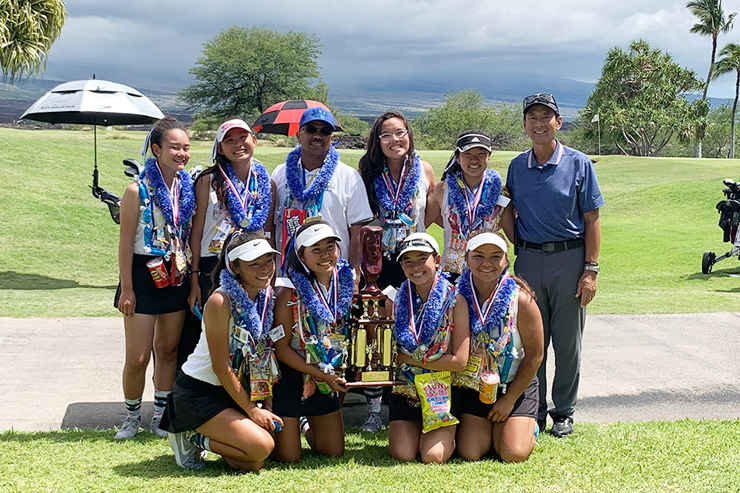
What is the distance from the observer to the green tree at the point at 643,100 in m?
63.4

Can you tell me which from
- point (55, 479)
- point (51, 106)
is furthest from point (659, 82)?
point (55, 479)

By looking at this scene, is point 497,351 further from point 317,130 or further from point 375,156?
point 317,130

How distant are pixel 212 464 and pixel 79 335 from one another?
365 centimetres

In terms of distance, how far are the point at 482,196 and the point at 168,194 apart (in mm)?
2153

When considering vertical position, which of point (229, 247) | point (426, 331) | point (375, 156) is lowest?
point (426, 331)

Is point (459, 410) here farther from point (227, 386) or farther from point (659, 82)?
point (659, 82)

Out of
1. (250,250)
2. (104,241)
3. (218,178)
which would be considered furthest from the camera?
(104,241)

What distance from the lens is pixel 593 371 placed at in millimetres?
6816

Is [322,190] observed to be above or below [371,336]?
above

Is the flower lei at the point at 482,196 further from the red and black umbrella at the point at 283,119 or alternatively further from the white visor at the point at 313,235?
the red and black umbrella at the point at 283,119

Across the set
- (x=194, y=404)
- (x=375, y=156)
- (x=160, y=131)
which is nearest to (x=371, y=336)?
(x=194, y=404)

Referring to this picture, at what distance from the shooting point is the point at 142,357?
5.14m

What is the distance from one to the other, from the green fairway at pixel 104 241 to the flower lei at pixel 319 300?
5.08 metres

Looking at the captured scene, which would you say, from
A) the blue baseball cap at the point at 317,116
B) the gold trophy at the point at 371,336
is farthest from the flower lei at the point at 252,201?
the gold trophy at the point at 371,336
